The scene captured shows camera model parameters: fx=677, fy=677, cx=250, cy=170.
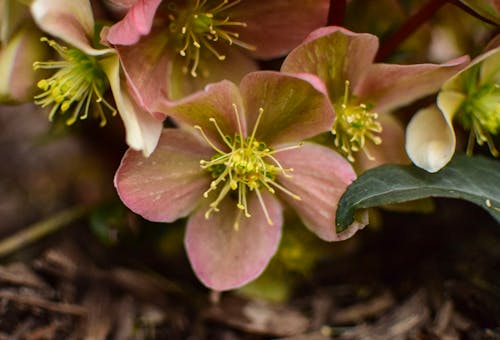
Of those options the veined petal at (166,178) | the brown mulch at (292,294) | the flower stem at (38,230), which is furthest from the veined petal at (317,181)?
the flower stem at (38,230)

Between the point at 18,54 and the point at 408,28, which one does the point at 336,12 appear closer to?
the point at 408,28

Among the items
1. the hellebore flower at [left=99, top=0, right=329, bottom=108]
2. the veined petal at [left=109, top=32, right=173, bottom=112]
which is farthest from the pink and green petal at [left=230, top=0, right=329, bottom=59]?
the veined petal at [left=109, top=32, right=173, bottom=112]

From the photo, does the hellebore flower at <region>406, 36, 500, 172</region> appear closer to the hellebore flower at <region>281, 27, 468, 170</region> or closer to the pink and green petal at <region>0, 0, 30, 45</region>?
the hellebore flower at <region>281, 27, 468, 170</region>

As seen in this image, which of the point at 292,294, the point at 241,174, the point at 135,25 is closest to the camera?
the point at 135,25

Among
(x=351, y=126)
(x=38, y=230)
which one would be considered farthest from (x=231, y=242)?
(x=38, y=230)

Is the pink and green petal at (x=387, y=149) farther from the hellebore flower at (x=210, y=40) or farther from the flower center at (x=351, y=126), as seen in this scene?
the hellebore flower at (x=210, y=40)

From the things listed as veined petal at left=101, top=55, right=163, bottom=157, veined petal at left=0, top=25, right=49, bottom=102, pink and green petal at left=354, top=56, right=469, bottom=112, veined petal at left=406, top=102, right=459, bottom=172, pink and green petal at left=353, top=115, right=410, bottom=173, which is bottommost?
veined petal at left=0, top=25, right=49, bottom=102
